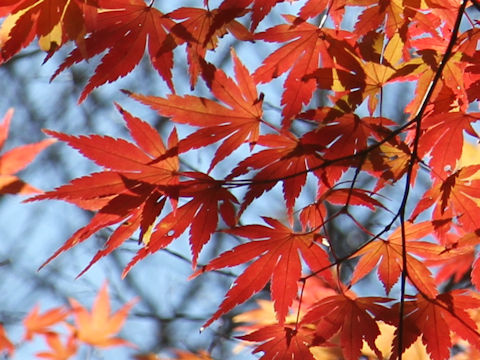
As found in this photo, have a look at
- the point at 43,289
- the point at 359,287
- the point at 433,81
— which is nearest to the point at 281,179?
the point at 433,81

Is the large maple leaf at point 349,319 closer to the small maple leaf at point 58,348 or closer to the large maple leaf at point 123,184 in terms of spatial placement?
the large maple leaf at point 123,184

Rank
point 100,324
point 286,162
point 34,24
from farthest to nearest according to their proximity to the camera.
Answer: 1. point 100,324
2. point 286,162
3. point 34,24

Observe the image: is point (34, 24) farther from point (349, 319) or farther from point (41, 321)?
point (41, 321)

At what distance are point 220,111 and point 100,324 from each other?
5.04 ft

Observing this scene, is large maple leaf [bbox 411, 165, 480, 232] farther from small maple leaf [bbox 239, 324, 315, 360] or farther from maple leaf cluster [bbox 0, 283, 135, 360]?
maple leaf cluster [bbox 0, 283, 135, 360]

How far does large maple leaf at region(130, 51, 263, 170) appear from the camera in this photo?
733 mm

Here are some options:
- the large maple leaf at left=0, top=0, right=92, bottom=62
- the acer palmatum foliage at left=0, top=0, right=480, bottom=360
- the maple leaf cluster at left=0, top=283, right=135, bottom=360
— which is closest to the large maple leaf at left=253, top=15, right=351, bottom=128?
the acer palmatum foliage at left=0, top=0, right=480, bottom=360

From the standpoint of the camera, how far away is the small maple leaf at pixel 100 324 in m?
2.07

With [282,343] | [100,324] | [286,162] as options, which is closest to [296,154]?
[286,162]

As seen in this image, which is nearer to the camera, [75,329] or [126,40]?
[126,40]

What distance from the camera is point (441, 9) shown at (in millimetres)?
820

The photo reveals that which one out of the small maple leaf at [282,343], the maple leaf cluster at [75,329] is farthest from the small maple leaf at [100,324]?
the small maple leaf at [282,343]

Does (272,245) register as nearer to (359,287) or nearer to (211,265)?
(211,265)

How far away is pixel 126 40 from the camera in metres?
0.75
